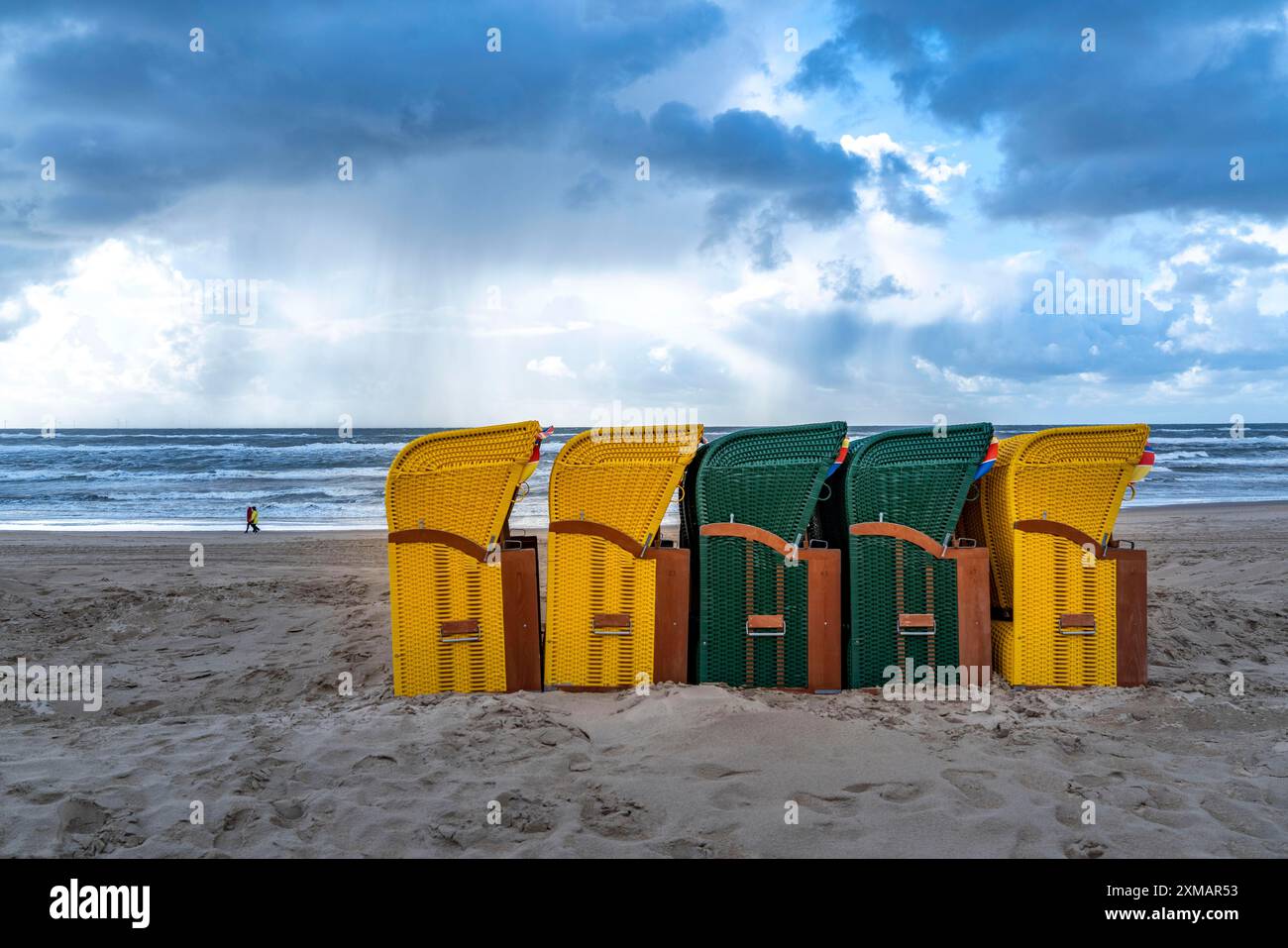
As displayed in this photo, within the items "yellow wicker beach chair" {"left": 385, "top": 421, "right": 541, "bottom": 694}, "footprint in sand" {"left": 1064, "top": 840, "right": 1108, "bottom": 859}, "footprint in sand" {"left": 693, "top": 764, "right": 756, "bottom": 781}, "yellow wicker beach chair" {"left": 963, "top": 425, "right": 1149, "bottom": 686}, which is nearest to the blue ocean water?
"yellow wicker beach chair" {"left": 385, "top": 421, "right": 541, "bottom": 694}

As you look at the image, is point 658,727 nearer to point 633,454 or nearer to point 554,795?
point 554,795

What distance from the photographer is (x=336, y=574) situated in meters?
10.9

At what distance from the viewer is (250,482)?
2855 cm

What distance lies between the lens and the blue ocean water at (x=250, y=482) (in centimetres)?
2030

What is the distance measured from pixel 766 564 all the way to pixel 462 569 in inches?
74.8

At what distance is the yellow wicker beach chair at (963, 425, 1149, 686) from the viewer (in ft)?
17.7

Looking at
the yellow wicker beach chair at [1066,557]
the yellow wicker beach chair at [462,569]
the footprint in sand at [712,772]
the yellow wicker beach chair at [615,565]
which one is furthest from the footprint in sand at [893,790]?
the yellow wicker beach chair at [462,569]

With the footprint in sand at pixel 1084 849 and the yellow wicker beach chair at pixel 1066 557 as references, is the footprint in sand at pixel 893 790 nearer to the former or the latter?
the footprint in sand at pixel 1084 849

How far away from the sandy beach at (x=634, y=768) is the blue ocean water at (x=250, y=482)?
10.7 m

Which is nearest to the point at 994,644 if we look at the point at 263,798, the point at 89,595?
the point at 263,798

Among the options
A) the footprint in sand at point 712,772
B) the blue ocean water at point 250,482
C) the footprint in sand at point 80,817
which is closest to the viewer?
the footprint in sand at point 80,817

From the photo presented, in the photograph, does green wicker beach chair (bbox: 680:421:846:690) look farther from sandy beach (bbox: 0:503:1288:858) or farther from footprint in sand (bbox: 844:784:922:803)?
footprint in sand (bbox: 844:784:922:803)

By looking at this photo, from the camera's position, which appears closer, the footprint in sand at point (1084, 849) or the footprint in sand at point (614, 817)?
the footprint in sand at point (1084, 849)

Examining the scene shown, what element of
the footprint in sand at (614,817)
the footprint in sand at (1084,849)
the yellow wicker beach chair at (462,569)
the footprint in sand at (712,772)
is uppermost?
the yellow wicker beach chair at (462,569)
